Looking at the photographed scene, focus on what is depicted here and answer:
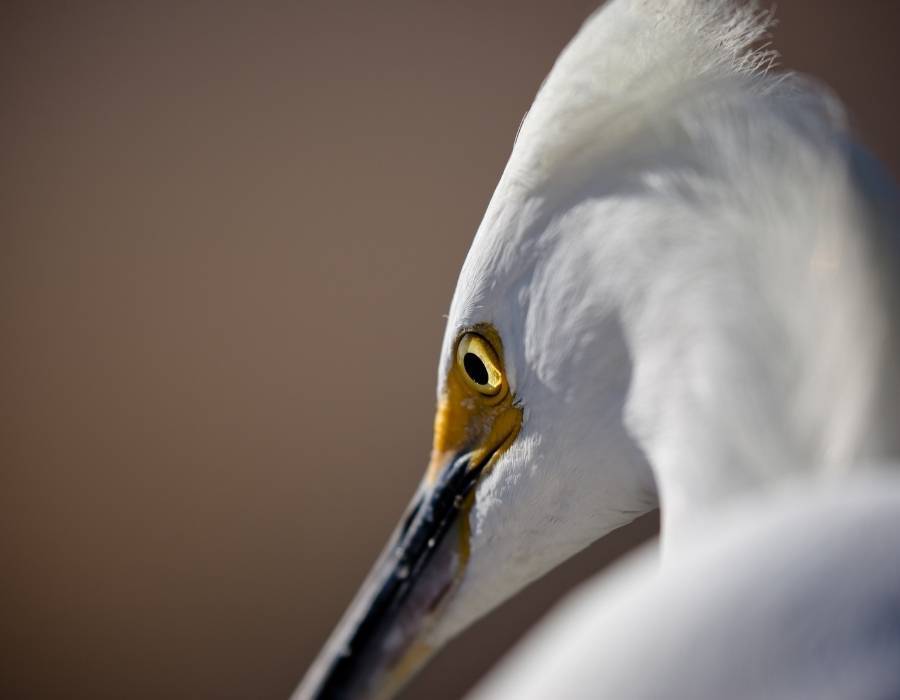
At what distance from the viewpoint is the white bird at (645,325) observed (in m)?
0.43

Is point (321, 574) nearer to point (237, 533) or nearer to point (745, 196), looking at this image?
point (237, 533)

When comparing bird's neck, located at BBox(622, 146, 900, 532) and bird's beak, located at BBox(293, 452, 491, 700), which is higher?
bird's neck, located at BBox(622, 146, 900, 532)

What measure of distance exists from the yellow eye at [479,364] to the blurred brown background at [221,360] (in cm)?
112

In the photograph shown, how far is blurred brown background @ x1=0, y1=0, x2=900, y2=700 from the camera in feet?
5.57

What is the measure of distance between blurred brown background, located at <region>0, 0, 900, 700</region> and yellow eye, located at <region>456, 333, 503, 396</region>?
112cm

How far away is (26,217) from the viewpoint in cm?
172

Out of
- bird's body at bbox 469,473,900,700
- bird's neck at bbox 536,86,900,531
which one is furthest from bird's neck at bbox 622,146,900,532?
bird's body at bbox 469,473,900,700

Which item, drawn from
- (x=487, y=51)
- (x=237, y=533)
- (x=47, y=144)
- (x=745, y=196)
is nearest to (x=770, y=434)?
(x=745, y=196)

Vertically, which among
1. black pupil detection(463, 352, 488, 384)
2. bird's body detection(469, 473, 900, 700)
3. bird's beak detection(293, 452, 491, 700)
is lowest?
bird's beak detection(293, 452, 491, 700)

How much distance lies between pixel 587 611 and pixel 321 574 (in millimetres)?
1496

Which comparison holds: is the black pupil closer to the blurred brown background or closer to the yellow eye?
the yellow eye

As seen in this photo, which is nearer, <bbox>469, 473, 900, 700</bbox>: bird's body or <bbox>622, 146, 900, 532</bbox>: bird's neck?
<bbox>469, 473, 900, 700</bbox>: bird's body

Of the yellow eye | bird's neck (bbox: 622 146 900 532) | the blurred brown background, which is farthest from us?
the blurred brown background

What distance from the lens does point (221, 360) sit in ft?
5.77
